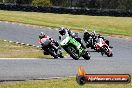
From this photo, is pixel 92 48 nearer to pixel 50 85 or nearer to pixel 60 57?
pixel 60 57

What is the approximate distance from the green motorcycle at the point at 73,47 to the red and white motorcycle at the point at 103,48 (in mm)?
2891

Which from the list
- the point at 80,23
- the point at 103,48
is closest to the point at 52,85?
the point at 103,48

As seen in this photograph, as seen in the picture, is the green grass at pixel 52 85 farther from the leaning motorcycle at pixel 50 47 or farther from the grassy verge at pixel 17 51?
the grassy verge at pixel 17 51

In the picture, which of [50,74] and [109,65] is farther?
[109,65]

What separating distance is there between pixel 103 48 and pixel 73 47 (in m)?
3.35

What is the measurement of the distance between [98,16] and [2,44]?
3685 cm

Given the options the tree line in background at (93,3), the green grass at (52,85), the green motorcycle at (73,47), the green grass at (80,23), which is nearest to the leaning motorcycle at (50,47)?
the green motorcycle at (73,47)

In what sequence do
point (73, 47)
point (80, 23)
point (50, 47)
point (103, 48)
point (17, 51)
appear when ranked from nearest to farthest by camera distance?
1. point (73, 47)
2. point (50, 47)
3. point (17, 51)
4. point (103, 48)
5. point (80, 23)

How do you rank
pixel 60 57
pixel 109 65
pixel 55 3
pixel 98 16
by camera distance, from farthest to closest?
pixel 55 3 < pixel 98 16 < pixel 60 57 < pixel 109 65

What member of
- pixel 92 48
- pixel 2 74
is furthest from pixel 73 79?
pixel 92 48

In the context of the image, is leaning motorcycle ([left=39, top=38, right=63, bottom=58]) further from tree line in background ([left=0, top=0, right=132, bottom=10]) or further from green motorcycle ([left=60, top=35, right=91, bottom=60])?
tree line in background ([left=0, top=0, right=132, bottom=10])

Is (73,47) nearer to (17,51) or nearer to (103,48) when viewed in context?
(103,48)

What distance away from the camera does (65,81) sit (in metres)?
11.5

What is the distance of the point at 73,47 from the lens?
690 inches
